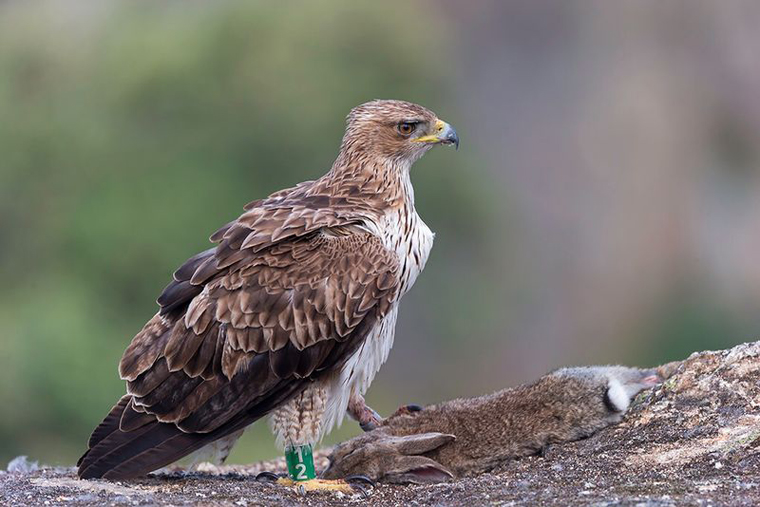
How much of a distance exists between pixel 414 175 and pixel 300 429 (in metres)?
21.3

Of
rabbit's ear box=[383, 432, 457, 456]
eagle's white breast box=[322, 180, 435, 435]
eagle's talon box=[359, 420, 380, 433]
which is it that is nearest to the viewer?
rabbit's ear box=[383, 432, 457, 456]

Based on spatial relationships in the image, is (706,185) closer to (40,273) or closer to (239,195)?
A: (239,195)

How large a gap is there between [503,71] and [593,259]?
6551mm

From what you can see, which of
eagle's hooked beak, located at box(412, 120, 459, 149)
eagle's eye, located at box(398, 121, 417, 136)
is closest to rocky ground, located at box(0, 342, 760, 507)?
eagle's hooked beak, located at box(412, 120, 459, 149)

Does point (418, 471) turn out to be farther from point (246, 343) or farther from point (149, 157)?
point (149, 157)

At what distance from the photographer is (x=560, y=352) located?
3409 centimetres

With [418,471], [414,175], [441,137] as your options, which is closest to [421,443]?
[418,471]

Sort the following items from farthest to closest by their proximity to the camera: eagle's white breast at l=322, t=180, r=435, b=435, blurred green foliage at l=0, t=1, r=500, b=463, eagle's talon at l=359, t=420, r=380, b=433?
blurred green foliage at l=0, t=1, r=500, b=463, eagle's talon at l=359, t=420, r=380, b=433, eagle's white breast at l=322, t=180, r=435, b=435

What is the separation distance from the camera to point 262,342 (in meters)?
7.61

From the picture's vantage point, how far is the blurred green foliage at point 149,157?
82.0ft

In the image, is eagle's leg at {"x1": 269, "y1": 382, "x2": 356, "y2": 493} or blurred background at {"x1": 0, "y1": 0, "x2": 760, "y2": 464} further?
blurred background at {"x1": 0, "y1": 0, "x2": 760, "y2": 464}

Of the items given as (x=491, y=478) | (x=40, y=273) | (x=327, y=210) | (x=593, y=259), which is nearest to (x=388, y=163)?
(x=327, y=210)

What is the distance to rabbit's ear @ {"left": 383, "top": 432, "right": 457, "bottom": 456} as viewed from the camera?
7.73 m

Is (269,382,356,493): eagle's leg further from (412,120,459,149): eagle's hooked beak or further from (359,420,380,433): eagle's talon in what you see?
(412,120,459,149): eagle's hooked beak
